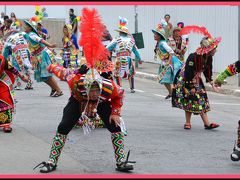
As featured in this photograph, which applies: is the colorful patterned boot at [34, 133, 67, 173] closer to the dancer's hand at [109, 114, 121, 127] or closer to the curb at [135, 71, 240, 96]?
the dancer's hand at [109, 114, 121, 127]

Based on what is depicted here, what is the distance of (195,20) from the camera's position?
911 inches

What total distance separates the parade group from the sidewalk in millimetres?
1471

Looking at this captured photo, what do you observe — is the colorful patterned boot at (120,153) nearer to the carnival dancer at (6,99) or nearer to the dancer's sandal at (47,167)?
the dancer's sandal at (47,167)

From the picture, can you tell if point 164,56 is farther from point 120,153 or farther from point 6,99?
point 120,153

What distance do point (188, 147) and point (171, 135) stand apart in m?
1.06

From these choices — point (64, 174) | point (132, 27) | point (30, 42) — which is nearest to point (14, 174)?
point (64, 174)

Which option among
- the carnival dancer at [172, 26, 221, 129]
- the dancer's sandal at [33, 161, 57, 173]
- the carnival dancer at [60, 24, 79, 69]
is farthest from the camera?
the carnival dancer at [60, 24, 79, 69]

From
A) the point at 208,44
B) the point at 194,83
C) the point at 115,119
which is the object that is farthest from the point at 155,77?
the point at 115,119

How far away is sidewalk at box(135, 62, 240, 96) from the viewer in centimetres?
1838

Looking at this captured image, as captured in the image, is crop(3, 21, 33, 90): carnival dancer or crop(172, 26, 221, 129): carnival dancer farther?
crop(3, 21, 33, 90): carnival dancer

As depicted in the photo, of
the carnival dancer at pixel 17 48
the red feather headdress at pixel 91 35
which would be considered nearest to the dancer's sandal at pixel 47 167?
the red feather headdress at pixel 91 35

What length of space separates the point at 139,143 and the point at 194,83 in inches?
70.6

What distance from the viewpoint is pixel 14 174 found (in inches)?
336

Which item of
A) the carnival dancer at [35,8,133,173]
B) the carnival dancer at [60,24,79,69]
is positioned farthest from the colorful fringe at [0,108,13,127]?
the carnival dancer at [60,24,79,69]
